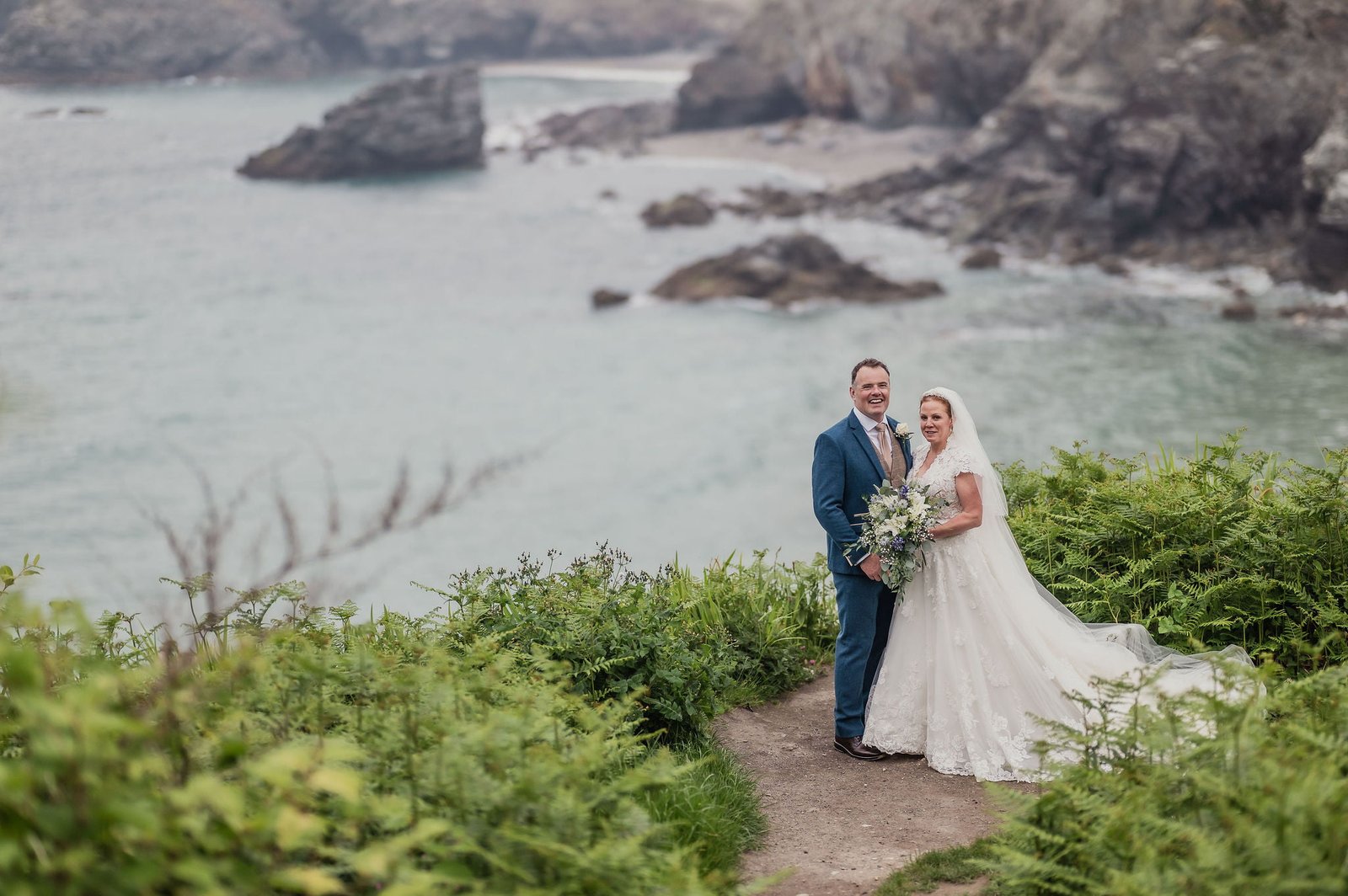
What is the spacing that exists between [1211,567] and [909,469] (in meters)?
2.10

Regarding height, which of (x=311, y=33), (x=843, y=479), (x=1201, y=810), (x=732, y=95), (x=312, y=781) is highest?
(x=311, y=33)

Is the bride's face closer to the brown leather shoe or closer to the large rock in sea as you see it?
the brown leather shoe

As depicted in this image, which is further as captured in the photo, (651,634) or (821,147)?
(821,147)

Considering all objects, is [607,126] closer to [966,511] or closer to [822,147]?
[822,147]

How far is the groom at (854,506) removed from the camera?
264 inches

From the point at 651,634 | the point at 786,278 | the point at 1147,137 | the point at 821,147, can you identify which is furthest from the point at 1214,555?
the point at 821,147

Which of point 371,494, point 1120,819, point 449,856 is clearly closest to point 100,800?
point 449,856

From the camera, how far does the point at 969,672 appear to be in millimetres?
6598

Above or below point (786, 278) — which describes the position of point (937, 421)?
above

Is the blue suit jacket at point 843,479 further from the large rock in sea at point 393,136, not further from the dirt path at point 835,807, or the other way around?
the large rock in sea at point 393,136

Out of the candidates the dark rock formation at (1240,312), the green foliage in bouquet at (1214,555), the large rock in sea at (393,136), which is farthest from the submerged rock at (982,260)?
the large rock in sea at (393,136)

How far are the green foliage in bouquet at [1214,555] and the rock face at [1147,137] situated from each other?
29.8m

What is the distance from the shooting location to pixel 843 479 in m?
6.80

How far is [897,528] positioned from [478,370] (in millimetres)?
33335
